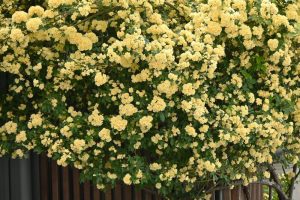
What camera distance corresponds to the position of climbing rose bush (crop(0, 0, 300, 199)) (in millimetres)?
4121

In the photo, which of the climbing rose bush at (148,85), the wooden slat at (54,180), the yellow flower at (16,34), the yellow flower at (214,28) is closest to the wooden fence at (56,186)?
the wooden slat at (54,180)

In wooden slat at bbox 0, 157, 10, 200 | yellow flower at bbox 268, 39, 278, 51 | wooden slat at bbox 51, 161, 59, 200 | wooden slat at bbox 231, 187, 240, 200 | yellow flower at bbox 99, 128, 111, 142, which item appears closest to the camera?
yellow flower at bbox 99, 128, 111, 142

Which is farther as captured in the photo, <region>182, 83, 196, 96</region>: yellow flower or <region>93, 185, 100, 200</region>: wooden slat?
<region>93, 185, 100, 200</region>: wooden slat

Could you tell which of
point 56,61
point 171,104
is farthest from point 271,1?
point 56,61

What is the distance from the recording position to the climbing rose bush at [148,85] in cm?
412

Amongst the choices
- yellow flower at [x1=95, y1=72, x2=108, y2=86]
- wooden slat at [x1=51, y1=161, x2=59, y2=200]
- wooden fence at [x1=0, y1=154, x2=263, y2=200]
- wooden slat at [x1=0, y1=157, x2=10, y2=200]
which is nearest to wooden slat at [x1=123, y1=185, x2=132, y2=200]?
wooden fence at [x1=0, y1=154, x2=263, y2=200]

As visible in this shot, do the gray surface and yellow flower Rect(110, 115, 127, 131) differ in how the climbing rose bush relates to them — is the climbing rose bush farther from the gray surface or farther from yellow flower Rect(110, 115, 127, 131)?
the gray surface

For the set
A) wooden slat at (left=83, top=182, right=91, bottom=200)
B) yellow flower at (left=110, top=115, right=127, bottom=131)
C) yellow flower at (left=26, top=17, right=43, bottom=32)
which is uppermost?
yellow flower at (left=26, top=17, right=43, bottom=32)

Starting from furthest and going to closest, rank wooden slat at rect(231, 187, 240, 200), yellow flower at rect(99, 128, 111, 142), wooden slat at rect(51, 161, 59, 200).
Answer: wooden slat at rect(231, 187, 240, 200) → wooden slat at rect(51, 161, 59, 200) → yellow flower at rect(99, 128, 111, 142)

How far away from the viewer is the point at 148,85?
4215mm

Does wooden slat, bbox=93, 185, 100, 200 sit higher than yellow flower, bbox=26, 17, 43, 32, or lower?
lower

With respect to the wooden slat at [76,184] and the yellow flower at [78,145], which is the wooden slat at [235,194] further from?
the yellow flower at [78,145]

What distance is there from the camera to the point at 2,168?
5.12 m

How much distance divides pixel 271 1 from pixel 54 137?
74.8 inches
